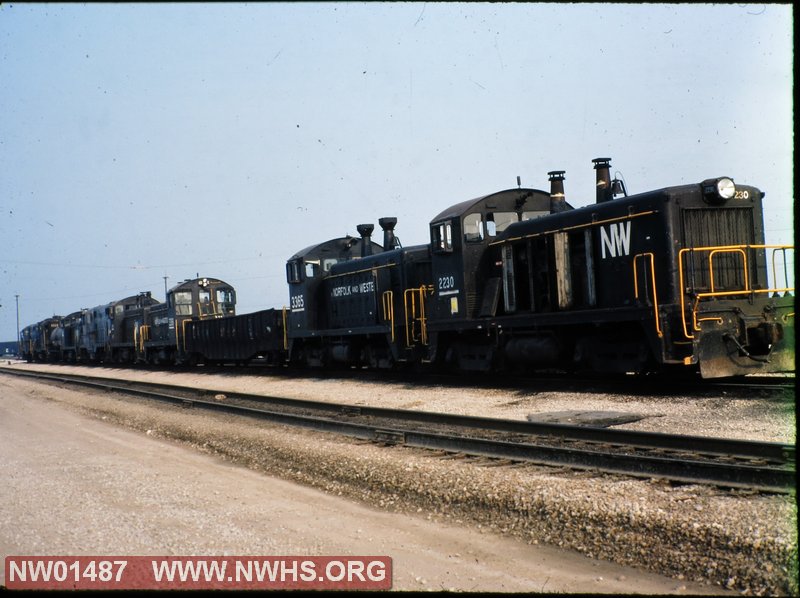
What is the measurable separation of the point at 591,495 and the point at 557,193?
33.6ft

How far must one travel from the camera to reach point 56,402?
1981 centimetres

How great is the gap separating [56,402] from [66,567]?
52.8 ft

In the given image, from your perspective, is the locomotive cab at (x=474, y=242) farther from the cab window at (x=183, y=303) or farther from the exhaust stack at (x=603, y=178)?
the cab window at (x=183, y=303)

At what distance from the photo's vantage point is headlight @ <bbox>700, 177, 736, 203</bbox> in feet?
38.4

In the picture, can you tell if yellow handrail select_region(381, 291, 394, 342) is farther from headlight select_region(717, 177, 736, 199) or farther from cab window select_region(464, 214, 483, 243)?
headlight select_region(717, 177, 736, 199)

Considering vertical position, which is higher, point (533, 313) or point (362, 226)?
point (362, 226)

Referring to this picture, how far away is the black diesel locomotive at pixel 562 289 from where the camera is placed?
37.1 feet

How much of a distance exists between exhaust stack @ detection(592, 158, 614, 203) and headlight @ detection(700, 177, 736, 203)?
86.9 inches

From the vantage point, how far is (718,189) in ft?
38.4

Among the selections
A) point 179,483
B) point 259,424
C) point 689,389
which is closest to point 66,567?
point 179,483

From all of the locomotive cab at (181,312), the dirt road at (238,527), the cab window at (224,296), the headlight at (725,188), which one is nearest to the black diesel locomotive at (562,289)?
the headlight at (725,188)

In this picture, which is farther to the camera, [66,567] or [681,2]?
[66,567]

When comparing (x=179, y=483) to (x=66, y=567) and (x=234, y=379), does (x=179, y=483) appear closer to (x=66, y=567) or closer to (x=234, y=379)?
(x=66, y=567)

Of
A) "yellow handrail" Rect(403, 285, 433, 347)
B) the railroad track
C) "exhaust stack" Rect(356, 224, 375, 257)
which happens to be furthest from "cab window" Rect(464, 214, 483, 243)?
"exhaust stack" Rect(356, 224, 375, 257)
